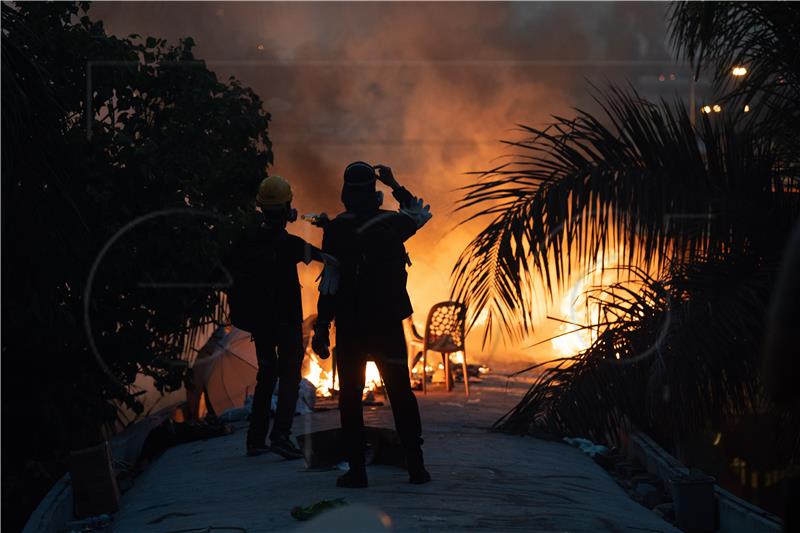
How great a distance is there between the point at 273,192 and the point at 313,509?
2635 millimetres

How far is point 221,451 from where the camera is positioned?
8453mm

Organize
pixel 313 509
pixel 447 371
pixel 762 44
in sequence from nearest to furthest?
pixel 313 509 < pixel 762 44 < pixel 447 371

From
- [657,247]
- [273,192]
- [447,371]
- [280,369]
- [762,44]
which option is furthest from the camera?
[447,371]

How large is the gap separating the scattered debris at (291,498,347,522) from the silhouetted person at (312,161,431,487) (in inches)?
22.5

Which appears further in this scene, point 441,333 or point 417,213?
point 441,333

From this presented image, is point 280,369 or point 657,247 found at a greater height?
point 657,247

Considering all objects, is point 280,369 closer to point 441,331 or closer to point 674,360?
point 674,360

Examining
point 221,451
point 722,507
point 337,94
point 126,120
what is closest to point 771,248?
point 722,507

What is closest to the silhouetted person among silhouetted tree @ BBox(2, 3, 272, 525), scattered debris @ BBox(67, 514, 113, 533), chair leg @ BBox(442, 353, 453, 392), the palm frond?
the palm frond

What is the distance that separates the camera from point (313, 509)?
5375mm

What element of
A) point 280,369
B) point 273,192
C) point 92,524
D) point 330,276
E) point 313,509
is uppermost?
point 273,192

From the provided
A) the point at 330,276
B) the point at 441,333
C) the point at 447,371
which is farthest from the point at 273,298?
the point at 447,371

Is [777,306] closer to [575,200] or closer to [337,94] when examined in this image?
[575,200]

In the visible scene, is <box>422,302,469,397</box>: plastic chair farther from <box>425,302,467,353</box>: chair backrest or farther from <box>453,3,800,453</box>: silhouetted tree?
<box>453,3,800,453</box>: silhouetted tree
